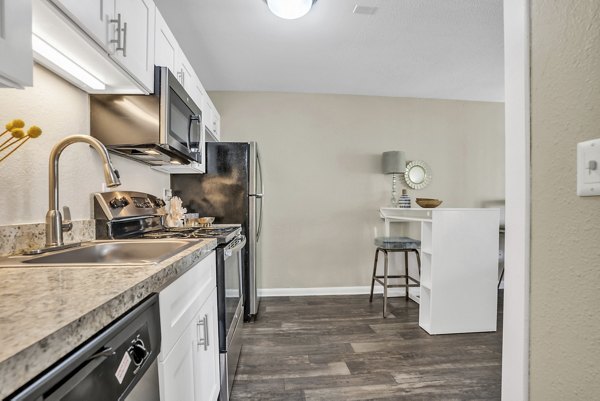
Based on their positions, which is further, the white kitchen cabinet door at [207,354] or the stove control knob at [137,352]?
the white kitchen cabinet door at [207,354]

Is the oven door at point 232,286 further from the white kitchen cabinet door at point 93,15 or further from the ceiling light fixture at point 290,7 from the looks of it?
the ceiling light fixture at point 290,7

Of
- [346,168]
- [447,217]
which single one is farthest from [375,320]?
[346,168]

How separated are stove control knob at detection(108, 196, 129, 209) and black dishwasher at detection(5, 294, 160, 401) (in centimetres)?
111

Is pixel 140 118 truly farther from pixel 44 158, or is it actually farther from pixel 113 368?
pixel 113 368

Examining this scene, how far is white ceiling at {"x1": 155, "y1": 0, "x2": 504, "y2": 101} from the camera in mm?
2016

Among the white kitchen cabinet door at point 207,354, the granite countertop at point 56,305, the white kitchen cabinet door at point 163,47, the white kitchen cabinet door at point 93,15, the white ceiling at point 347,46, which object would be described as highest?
the white ceiling at point 347,46

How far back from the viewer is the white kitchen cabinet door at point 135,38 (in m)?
1.15

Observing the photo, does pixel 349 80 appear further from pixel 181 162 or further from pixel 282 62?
pixel 181 162

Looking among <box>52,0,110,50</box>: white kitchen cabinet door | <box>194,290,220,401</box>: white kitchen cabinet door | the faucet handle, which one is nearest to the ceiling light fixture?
<box>52,0,110,50</box>: white kitchen cabinet door

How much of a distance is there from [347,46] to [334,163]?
1.35 metres

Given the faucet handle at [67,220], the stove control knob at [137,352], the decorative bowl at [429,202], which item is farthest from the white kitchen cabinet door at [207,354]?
the decorative bowl at [429,202]

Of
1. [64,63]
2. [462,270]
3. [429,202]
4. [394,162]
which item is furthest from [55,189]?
[394,162]

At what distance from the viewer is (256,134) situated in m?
3.46

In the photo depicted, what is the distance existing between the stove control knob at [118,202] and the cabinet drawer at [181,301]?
26.7 inches
